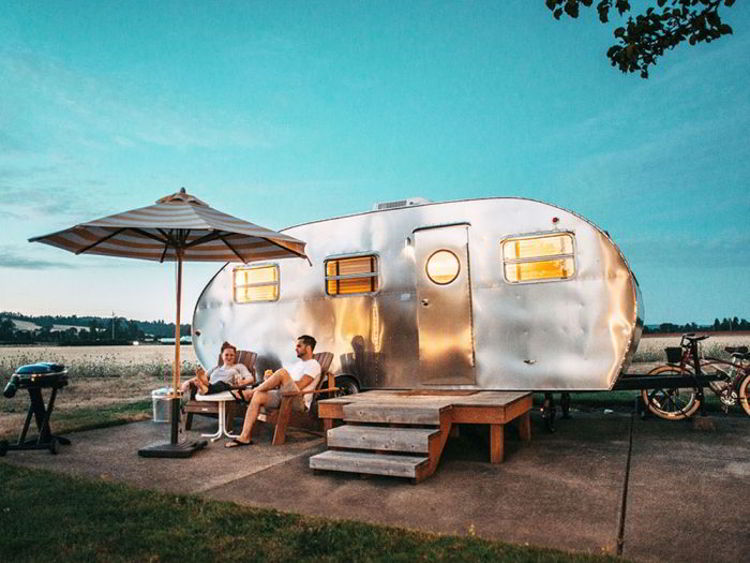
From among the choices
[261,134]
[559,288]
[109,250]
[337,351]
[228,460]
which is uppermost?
[261,134]

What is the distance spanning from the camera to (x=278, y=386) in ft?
20.9

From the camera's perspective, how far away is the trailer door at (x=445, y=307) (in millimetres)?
6566

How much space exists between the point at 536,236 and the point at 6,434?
6778mm

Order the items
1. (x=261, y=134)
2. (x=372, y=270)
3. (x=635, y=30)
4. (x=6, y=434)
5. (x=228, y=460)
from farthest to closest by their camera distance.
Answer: (x=261, y=134) → (x=372, y=270) → (x=6, y=434) → (x=228, y=460) → (x=635, y=30)

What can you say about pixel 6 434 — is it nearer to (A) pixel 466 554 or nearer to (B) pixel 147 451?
(B) pixel 147 451

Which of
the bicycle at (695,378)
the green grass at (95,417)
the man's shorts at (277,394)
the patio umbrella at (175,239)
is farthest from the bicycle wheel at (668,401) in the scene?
the green grass at (95,417)

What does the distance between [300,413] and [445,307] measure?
2.23 m

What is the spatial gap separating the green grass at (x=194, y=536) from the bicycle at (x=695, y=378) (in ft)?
Result: 16.1

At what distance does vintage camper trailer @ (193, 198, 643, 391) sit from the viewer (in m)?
6.04

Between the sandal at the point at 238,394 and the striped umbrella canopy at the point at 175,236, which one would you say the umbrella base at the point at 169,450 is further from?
the striped umbrella canopy at the point at 175,236

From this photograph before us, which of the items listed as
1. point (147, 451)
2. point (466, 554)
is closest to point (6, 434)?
point (147, 451)

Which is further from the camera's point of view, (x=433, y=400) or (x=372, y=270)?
(x=372, y=270)

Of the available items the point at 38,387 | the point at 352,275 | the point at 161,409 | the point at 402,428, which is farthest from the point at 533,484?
the point at 161,409

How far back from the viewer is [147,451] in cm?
561
